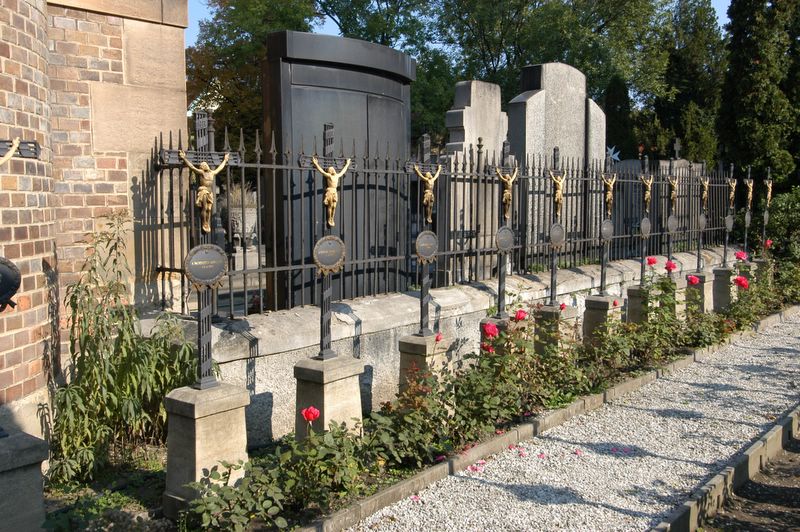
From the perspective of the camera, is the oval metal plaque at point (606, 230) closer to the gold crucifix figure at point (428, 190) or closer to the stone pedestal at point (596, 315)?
the stone pedestal at point (596, 315)

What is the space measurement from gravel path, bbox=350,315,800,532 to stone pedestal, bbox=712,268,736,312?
322 cm

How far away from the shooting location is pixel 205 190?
4531mm

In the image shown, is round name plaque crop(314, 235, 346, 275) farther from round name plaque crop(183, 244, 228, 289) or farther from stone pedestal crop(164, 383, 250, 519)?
stone pedestal crop(164, 383, 250, 519)

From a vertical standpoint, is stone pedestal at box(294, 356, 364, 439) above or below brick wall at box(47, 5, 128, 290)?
below

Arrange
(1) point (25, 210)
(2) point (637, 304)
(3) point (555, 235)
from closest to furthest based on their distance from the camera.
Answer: (1) point (25, 210), (3) point (555, 235), (2) point (637, 304)

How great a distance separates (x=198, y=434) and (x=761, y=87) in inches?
616

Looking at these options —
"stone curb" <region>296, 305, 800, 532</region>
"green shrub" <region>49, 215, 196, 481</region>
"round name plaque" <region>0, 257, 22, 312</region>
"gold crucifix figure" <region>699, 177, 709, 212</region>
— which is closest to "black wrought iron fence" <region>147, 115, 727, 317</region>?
"green shrub" <region>49, 215, 196, 481</region>

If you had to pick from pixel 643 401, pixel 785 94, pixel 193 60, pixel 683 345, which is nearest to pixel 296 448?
pixel 643 401

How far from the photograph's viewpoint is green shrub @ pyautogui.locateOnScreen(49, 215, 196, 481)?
4637 millimetres

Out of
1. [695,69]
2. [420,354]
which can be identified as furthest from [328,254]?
[695,69]

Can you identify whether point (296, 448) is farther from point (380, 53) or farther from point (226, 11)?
point (226, 11)

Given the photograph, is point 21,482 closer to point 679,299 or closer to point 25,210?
point 25,210

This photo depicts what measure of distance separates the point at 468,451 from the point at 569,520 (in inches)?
39.0

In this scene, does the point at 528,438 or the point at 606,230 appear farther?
the point at 606,230
